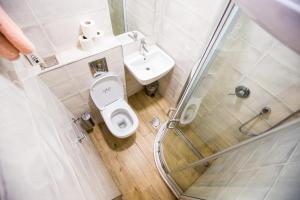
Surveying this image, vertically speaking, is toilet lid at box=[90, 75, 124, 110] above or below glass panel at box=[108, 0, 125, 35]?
below

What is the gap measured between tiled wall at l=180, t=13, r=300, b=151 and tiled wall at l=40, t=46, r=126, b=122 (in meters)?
0.84

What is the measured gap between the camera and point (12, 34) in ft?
2.41

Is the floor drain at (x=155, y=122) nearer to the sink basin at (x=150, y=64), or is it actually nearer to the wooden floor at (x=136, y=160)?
the wooden floor at (x=136, y=160)

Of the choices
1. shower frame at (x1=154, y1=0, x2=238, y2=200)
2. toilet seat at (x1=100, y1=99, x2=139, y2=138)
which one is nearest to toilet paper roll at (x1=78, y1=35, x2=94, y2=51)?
toilet seat at (x1=100, y1=99, x2=139, y2=138)

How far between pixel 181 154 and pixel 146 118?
0.67 meters

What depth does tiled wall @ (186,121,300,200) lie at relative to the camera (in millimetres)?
558

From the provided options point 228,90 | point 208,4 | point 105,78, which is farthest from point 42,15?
point 228,90

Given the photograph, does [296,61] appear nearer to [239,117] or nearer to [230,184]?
[239,117]

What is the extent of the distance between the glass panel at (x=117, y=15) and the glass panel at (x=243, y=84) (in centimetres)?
132

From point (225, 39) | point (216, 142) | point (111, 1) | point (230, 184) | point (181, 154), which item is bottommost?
point (230, 184)

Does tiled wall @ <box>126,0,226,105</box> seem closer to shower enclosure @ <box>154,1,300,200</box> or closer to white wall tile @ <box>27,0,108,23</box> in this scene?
shower enclosure @ <box>154,1,300,200</box>

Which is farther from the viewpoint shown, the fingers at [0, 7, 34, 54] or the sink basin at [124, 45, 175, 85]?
the sink basin at [124, 45, 175, 85]

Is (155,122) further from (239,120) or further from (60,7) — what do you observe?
(60,7)

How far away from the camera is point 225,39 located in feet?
3.56
